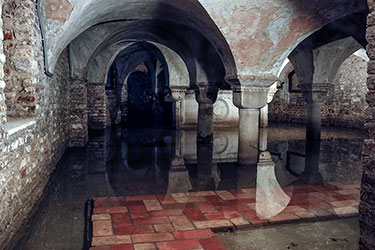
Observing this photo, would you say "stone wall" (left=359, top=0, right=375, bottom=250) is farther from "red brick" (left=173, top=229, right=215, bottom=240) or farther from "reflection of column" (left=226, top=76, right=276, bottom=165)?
"reflection of column" (left=226, top=76, right=276, bottom=165)

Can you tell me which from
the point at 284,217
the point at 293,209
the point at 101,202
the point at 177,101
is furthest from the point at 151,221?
the point at 177,101

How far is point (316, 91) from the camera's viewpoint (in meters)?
8.77

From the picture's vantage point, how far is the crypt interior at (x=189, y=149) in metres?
2.68

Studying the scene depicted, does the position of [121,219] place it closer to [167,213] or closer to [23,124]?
[167,213]

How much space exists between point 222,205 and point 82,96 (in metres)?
5.35

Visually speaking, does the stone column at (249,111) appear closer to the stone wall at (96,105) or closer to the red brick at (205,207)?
the red brick at (205,207)

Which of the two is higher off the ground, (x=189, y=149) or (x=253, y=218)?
(x=253, y=218)

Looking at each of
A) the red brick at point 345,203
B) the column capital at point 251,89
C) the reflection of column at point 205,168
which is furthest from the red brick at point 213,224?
the column capital at point 251,89

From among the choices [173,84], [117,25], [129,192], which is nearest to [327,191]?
[129,192]

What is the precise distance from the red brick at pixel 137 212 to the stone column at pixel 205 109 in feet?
17.3

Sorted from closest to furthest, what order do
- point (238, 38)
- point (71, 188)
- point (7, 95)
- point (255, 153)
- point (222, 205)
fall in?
point (222, 205) < point (7, 95) < point (71, 188) < point (238, 38) < point (255, 153)

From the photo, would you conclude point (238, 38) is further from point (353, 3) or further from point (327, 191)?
point (327, 191)

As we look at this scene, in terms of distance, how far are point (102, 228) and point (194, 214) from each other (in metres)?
0.91

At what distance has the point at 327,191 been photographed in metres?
4.05
